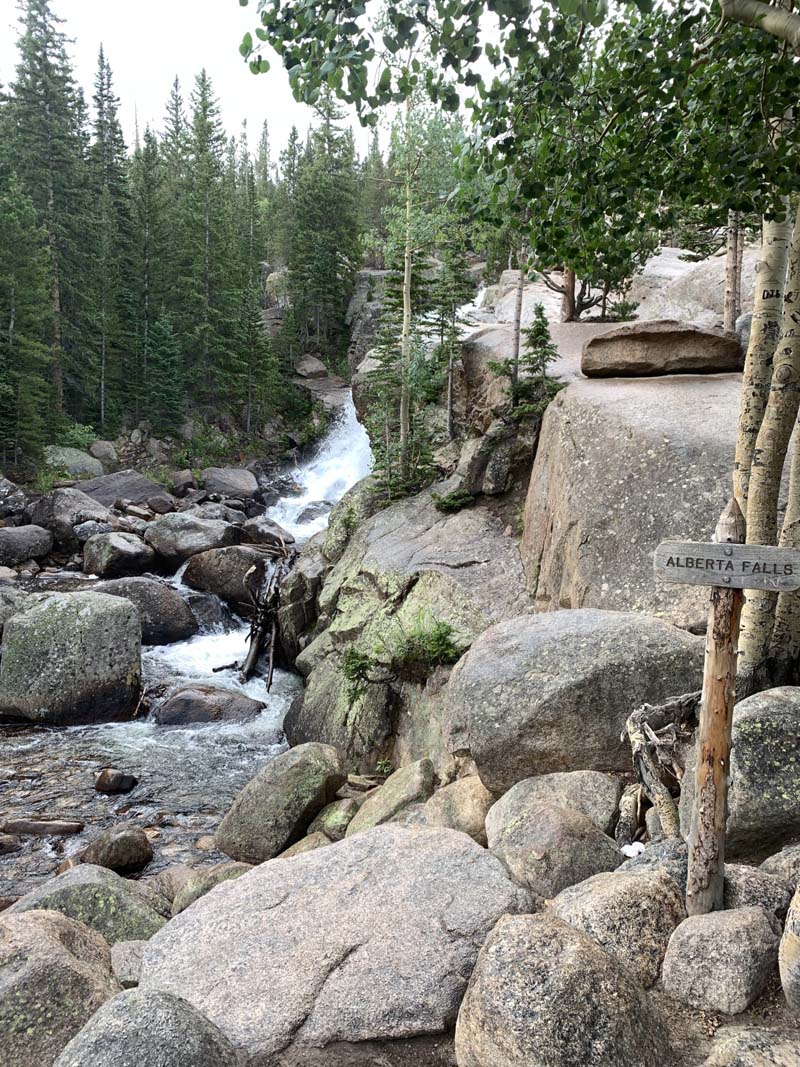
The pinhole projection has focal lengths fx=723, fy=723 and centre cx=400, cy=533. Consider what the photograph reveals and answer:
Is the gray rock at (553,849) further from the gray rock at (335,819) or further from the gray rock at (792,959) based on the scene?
the gray rock at (335,819)

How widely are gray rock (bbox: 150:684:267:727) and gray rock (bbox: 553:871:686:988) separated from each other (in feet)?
35.5

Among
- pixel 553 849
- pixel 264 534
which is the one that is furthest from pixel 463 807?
pixel 264 534

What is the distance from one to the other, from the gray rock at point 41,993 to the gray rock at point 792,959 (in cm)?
403

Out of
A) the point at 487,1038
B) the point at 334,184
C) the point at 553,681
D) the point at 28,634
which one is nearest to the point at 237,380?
the point at 334,184

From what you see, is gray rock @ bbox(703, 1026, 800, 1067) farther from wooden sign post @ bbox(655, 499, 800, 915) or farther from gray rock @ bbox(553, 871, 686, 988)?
wooden sign post @ bbox(655, 499, 800, 915)

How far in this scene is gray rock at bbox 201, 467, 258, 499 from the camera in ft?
106

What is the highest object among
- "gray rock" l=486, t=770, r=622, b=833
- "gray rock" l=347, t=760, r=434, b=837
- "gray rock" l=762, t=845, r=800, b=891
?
"gray rock" l=762, t=845, r=800, b=891

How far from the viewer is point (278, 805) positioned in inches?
371

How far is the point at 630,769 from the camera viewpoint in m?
7.12

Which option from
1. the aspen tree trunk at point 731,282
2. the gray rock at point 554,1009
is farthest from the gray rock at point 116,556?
the gray rock at point 554,1009

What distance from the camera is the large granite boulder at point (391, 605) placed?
11.9m

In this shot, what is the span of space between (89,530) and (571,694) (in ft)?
70.4

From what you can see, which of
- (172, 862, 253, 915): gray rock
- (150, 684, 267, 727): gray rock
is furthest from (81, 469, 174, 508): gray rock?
(172, 862, 253, 915): gray rock

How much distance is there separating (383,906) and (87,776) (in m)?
8.35
